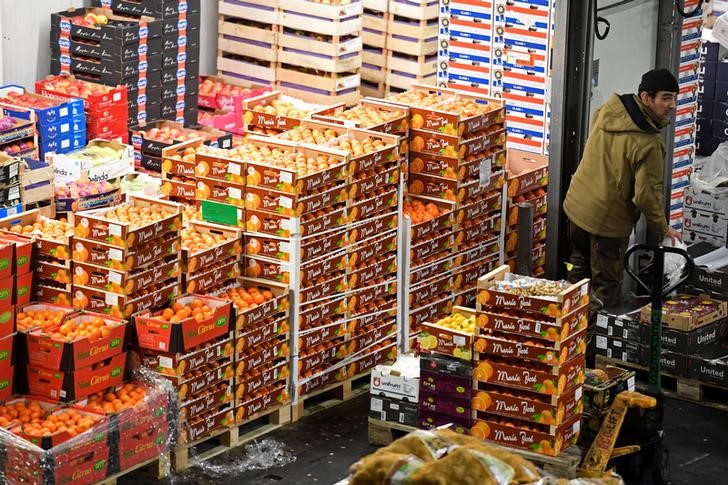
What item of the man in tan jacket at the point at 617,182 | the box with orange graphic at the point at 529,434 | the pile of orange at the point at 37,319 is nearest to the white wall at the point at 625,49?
the man in tan jacket at the point at 617,182

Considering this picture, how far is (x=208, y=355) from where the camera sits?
10.2 m

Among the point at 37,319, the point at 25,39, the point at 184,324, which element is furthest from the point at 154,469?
the point at 25,39

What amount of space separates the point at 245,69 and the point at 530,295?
25.5ft

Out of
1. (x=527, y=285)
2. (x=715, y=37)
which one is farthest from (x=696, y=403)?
(x=715, y=37)

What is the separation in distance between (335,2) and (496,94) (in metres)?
2.39

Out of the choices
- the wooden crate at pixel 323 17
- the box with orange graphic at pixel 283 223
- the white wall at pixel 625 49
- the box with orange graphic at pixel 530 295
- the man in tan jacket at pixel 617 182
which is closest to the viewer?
the box with orange graphic at pixel 530 295

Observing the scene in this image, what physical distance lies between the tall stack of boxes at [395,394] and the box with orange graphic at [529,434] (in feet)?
1.69

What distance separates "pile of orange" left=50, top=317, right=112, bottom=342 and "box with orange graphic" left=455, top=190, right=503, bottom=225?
3.57 m

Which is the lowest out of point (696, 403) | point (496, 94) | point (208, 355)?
point (696, 403)

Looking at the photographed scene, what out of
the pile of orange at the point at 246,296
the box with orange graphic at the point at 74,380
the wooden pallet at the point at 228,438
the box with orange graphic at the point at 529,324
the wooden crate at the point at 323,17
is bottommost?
the wooden pallet at the point at 228,438

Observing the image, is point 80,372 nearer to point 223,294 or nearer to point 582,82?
point 223,294

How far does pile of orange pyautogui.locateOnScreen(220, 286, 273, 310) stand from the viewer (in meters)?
10.5

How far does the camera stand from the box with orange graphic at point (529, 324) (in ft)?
32.0

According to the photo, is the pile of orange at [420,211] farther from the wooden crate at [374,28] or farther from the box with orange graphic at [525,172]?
the wooden crate at [374,28]
